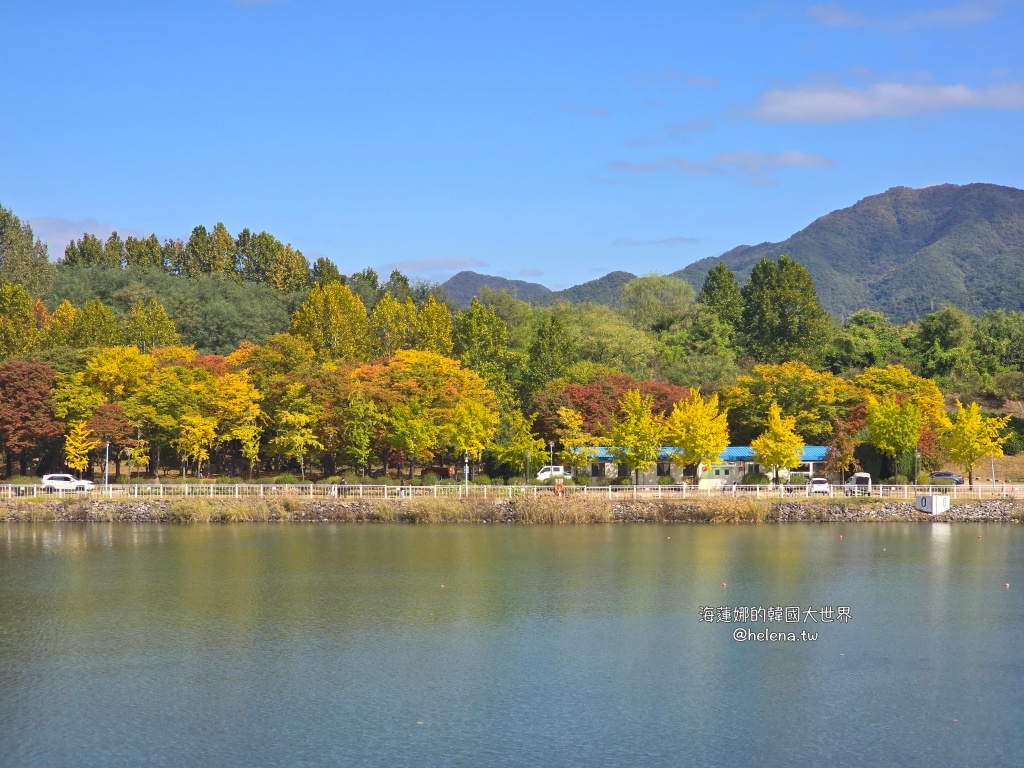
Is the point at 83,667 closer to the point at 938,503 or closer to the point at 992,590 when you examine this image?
the point at 992,590

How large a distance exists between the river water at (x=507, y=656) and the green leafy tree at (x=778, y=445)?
18.2 metres

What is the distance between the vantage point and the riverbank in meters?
56.3

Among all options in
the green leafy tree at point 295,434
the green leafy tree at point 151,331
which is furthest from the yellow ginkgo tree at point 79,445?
the green leafy tree at point 151,331

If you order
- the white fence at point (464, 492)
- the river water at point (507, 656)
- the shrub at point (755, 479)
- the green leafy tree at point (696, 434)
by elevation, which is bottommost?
the river water at point (507, 656)

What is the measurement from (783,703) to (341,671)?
10.7 meters

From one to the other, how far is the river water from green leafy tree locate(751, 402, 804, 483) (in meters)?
18.2

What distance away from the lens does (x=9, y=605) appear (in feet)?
111

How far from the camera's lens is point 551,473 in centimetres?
6750

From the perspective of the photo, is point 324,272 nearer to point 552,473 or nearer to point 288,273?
point 288,273

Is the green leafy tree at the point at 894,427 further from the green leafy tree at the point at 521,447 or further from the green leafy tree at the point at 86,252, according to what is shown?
the green leafy tree at the point at 86,252

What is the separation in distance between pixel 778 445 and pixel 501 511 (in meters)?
18.6

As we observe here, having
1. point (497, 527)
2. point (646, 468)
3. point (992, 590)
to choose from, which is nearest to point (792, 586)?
point (992, 590)

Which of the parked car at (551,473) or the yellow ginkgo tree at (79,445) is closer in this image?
the yellow ginkgo tree at (79,445)

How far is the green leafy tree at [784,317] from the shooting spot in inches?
3659
